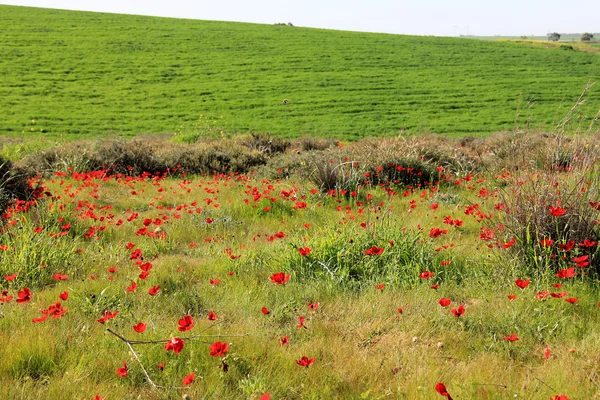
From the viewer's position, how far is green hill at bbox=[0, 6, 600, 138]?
23.7 m

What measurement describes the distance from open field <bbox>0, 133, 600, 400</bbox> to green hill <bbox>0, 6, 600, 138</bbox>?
1229cm

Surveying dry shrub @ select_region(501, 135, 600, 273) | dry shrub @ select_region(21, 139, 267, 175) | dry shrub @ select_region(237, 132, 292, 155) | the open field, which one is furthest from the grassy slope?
dry shrub @ select_region(237, 132, 292, 155)

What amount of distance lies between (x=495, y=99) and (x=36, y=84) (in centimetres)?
2753

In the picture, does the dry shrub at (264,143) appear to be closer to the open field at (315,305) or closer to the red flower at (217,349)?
the open field at (315,305)

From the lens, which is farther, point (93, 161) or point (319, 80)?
point (319, 80)

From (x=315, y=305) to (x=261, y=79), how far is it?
1207 inches

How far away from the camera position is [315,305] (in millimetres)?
2805

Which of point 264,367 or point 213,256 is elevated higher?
point 264,367

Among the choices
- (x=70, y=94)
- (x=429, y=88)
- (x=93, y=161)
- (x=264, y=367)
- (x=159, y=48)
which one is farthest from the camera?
(x=159, y=48)

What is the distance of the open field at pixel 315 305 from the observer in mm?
2324

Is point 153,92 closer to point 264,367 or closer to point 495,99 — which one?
point 495,99

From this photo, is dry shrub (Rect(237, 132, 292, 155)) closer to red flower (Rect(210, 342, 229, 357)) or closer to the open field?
the open field

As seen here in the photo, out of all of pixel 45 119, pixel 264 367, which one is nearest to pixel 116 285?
pixel 264 367

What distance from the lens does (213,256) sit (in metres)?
4.66
